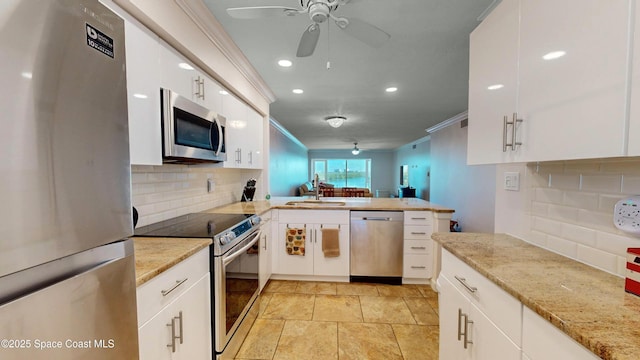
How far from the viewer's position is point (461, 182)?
5383 mm

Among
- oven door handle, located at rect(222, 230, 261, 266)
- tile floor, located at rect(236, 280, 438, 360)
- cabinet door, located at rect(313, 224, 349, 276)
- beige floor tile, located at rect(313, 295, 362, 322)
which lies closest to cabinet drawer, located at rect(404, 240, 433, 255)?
tile floor, located at rect(236, 280, 438, 360)

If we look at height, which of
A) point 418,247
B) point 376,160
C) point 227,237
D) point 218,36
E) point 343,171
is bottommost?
point 418,247

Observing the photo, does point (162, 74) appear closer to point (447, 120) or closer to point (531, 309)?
point (531, 309)

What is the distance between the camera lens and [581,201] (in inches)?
A: 46.9

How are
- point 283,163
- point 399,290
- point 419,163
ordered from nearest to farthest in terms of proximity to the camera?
point 399,290
point 283,163
point 419,163

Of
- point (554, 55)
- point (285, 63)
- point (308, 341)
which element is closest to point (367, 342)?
point (308, 341)

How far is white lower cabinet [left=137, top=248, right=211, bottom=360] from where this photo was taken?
1.03m

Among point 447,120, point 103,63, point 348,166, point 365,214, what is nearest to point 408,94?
point 365,214

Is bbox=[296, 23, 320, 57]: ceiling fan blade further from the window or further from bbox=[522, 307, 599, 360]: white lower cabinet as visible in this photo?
the window

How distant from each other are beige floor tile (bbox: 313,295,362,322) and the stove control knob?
1167 millimetres

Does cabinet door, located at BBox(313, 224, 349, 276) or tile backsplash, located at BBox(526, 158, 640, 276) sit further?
cabinet door, located at BBox(313, 224, 349, 276)

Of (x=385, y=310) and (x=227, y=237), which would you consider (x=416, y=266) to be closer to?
(x=385, y=310)

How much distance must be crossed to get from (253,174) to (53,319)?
305cm

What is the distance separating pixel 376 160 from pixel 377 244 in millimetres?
9813
